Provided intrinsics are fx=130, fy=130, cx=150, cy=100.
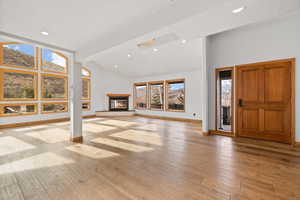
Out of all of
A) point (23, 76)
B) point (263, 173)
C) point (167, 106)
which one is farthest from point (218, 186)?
point (23, 76)

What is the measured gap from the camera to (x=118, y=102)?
8.87m

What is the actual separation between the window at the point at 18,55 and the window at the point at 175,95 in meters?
6.52

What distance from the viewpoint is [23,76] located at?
5.51 metres

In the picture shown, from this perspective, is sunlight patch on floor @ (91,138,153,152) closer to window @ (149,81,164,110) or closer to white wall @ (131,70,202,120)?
white wall @ (131,70,202,120)

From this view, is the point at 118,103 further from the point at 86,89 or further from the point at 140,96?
the point at 86,89

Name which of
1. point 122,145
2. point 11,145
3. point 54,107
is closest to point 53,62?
point 54,107

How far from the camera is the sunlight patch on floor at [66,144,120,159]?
2633 millimetres

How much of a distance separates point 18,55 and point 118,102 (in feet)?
17.1

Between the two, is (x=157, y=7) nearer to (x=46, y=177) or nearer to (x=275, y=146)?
(x=46, y=177)

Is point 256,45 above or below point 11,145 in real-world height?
above

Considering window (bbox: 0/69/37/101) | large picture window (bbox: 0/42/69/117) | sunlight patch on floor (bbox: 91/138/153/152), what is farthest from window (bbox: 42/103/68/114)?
sunlight patch on floor (bbox: 91/138/153/152)

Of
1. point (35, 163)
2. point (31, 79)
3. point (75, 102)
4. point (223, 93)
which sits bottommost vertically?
point (35, 163)

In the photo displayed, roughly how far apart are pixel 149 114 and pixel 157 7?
6.71 meters

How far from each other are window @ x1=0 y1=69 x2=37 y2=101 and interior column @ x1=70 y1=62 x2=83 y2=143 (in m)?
3.76
